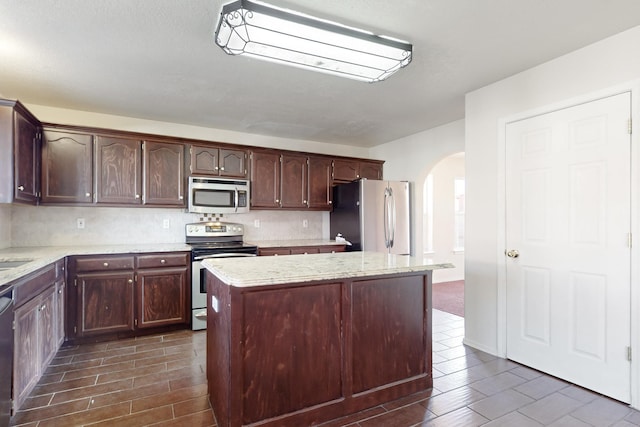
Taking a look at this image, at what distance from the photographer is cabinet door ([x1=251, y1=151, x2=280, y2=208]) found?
14.4 feet

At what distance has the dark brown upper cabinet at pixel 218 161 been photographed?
4.02 metres

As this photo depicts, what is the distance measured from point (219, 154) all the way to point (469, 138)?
290 centimetres

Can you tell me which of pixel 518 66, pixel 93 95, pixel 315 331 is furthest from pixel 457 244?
pixel 93 95

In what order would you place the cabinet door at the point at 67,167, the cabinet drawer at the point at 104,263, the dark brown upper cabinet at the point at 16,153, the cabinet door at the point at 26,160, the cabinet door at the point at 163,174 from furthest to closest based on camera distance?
1. the cabinet door at the point at 163,174
2. the cabinet door at the point at 67,167
3. the cabinet drawer at the point at 104,263
4. the cabinet door at the point at 26,160
5. the dark brown upper cabinet at the point at 16,153

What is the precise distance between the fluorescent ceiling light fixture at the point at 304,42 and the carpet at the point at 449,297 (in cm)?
259

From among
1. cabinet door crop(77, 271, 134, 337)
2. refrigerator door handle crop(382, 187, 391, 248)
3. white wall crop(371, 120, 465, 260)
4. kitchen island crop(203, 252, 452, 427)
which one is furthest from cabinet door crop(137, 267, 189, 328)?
white wall crop(371, 120, 465, 260)

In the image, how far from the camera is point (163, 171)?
385cm

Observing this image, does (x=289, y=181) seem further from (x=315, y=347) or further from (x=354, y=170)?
(x=315, y=347)

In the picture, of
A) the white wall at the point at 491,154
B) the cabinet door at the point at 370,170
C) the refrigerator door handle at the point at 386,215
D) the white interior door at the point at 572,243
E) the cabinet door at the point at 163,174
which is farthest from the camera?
the cabinet door at the point at 370,170

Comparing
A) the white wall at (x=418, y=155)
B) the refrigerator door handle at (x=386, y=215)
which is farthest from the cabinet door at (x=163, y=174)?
the white wall at (x=418, y=155)

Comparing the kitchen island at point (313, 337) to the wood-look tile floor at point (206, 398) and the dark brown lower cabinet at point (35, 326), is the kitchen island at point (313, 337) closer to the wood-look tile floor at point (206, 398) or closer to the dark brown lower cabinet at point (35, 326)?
the wood-look tile floor at point (206, 398)

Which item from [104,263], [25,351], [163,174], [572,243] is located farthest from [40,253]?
[572,243]

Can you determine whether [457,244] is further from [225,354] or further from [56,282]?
[56,282]

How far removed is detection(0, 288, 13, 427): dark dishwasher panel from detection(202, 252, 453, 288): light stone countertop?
Result: 3.35ft
